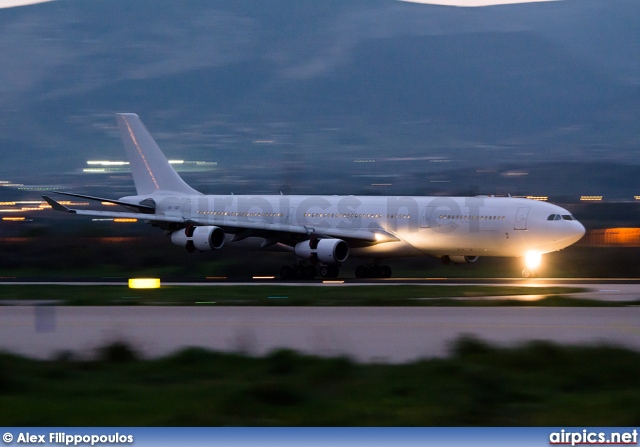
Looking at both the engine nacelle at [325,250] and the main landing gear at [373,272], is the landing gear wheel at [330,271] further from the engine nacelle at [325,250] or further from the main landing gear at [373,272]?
the main landing gear at [373,272]

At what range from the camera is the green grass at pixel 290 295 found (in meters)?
28.1

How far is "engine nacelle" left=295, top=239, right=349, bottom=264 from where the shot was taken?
134 feet

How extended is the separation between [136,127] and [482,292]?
2516 centimetres

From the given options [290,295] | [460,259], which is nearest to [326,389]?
[290,295]

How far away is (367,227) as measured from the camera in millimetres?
42844

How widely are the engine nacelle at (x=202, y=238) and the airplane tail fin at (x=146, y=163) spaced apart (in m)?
6.78

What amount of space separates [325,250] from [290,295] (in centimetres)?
971

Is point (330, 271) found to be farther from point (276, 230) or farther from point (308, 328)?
point (308, 328)

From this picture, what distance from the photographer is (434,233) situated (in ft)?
135

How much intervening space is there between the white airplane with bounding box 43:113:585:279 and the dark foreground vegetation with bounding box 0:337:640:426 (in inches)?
901

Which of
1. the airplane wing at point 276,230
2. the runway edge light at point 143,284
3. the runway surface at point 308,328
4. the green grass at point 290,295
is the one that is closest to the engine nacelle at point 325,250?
the airplane wing at point 276,230

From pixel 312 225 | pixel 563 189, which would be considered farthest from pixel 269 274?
pixel 563 189

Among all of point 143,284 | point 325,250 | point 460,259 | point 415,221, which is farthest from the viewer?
point 460,259

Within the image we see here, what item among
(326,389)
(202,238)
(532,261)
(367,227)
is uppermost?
(367,227)
